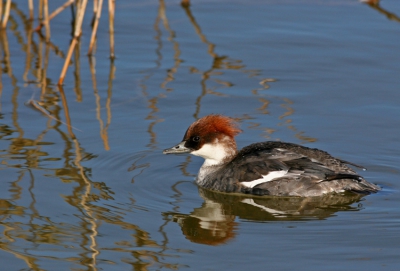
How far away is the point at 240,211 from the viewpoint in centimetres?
826

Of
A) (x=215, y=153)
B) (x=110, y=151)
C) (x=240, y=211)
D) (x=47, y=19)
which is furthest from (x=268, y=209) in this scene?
(x=47, y=19)

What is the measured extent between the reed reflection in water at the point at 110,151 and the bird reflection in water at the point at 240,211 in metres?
0.02

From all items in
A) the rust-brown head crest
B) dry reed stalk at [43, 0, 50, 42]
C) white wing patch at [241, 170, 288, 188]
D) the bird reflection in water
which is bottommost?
the bird reflection in water

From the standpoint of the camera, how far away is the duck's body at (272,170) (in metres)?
8.49

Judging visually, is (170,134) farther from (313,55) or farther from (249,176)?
(313,55)

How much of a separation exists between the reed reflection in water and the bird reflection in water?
2 cm

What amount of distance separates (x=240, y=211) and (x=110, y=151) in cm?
204

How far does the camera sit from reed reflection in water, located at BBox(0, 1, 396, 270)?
23.6 ft

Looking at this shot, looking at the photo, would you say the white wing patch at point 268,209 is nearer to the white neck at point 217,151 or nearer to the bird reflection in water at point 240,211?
the bird reflection in water at point 240,211

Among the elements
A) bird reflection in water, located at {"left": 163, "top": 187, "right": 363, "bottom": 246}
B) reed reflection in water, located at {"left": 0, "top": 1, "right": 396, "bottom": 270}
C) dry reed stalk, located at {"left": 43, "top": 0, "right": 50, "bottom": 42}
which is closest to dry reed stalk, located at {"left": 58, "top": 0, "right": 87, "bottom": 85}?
reed reflection in water, located at {"left": 0, "top": 1, "right": 396, "bottom": 270}

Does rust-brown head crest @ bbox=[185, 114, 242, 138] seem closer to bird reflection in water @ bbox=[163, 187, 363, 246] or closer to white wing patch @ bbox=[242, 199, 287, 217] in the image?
bird reflection in water @ bbox=[163, 187, 363, 246]

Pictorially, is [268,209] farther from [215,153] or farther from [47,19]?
[47,19]

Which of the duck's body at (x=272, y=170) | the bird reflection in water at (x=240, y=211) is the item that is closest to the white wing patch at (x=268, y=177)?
the duck's body at (x=272, y=170)

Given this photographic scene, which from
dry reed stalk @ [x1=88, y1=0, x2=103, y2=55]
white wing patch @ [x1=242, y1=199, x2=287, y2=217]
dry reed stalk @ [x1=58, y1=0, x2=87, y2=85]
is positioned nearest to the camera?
white wing patch @ [x1=242, y1=199, x2=287, y2=217]
